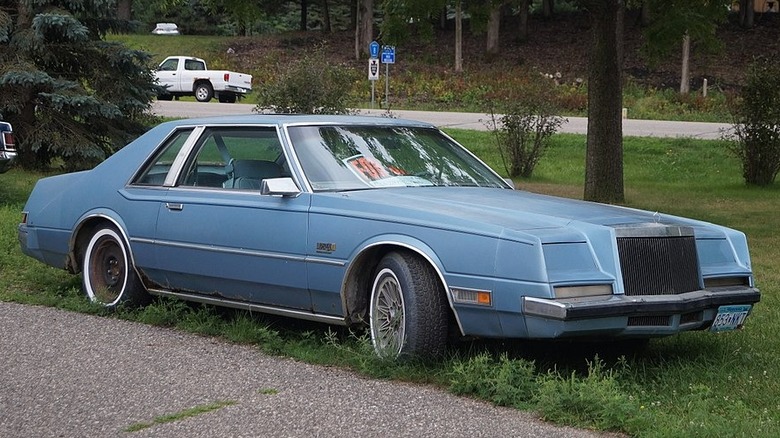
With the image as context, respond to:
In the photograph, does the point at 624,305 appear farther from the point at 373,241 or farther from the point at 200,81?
the point at 200,81

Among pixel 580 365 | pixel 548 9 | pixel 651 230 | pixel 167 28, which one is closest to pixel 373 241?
pixel 580 365

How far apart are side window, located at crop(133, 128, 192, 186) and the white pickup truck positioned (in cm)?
2999

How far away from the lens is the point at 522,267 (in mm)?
5773

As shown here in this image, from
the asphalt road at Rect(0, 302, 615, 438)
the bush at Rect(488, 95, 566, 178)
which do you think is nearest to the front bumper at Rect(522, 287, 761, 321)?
the asphalt road at Rect(0, 302, 615, 438)

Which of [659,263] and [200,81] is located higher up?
[200,81]

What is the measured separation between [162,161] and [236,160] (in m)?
0.73

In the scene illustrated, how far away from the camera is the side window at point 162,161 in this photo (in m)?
8.05

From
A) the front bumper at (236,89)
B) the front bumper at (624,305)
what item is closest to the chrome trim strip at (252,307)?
the front bumper at (624,305)

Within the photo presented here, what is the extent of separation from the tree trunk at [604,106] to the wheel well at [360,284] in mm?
8660

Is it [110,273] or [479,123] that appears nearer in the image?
[110,273]

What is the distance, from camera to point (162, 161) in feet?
26.6

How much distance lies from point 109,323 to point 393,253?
2294mm

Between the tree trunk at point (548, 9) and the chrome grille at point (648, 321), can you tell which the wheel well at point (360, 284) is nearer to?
the chrome grille at point (648, 321)

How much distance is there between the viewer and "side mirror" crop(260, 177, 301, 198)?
6922 mm
